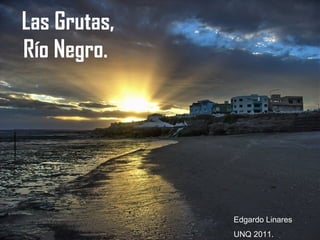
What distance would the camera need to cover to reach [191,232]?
5.56 metres

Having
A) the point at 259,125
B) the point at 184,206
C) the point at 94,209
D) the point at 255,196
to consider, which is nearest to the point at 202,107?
the point at 259,125

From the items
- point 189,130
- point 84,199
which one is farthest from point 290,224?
point 189,130

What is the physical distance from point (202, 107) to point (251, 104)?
24.6 metres

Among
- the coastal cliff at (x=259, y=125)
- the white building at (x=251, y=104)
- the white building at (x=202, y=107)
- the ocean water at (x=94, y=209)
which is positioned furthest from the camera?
the white building at (x=202, y=107)

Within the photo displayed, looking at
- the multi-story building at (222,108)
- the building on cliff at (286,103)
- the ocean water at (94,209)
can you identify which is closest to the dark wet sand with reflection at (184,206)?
the ocean water at (94,209)

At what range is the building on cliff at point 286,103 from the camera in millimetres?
94188

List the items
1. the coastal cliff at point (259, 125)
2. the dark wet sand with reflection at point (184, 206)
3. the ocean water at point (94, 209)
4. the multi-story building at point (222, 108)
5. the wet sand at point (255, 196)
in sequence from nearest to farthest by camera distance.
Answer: the wet sand at point (255, 196) → the dark wet sand with reflection at point (184, 206) → the ocean water at point (94, 209) → the coastal cliff at point (259, 125) → the multi-story building at point (222, 108)

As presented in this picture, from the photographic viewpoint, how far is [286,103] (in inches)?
3752

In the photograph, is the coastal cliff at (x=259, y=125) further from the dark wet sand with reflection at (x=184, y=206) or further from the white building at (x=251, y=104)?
the dark wet sand with reflection at (x=184, y=206)

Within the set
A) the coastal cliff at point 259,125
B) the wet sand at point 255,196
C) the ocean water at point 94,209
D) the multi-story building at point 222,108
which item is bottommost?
the ocean water at point 94,209

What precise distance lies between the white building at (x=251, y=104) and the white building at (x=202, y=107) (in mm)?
13240

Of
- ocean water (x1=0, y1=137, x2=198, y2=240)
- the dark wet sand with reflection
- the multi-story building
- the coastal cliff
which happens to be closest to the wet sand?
the dark wet sand with reflection

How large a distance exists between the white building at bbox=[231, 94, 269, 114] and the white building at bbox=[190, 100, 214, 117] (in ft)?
43.4

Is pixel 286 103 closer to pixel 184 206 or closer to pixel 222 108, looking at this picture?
pixel 222 108
